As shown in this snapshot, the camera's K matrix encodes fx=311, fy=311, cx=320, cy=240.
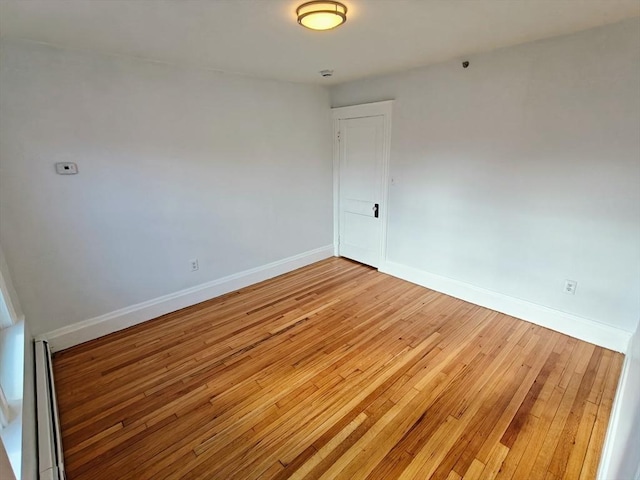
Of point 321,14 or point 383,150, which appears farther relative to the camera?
point 383,150

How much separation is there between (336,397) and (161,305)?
2.03 metres

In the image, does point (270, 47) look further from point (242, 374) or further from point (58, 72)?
point (242, 374)

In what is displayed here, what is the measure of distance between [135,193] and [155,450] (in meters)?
2.05

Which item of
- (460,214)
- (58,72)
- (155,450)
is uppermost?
(58,72)

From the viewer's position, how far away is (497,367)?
91.3 inches

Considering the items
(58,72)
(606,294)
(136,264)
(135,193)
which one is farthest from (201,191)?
(606,294)

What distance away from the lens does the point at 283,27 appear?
2.03 meters

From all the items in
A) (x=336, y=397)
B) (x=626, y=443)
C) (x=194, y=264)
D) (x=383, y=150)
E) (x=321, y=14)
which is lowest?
(x=336, y=397)

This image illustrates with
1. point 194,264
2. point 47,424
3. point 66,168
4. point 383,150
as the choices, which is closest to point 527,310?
point 383,150

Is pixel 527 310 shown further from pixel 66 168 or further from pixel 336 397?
pixel 66 168

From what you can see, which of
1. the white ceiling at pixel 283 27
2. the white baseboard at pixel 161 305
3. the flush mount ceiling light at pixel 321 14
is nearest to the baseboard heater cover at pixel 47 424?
the white baseboard at pixel 161 305

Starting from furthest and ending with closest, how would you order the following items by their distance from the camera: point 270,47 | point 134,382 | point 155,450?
point 270,47 < point 134,382 < point 155,450

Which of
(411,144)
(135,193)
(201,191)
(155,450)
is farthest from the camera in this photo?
(411,144)

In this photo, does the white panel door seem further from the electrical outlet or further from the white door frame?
the electrical outlet
